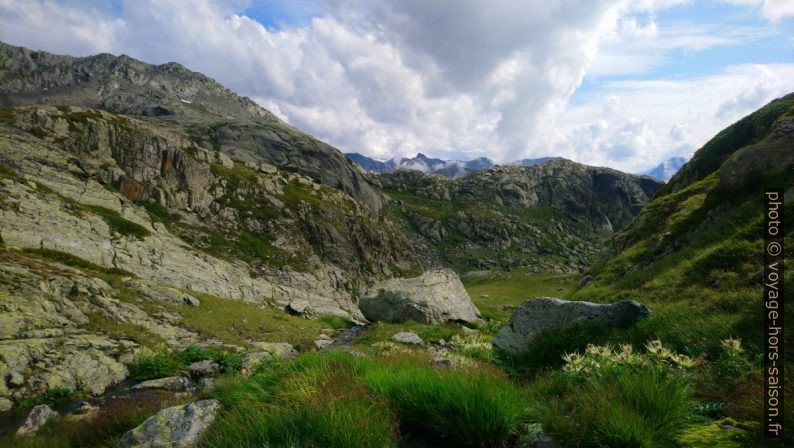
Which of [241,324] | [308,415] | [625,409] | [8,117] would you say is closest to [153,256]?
[241,324]

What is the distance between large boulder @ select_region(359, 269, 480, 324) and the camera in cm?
3506

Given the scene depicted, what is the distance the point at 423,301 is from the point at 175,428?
31442mm

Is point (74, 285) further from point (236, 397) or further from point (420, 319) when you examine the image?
point (236, 397)

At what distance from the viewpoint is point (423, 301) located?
36281 mm

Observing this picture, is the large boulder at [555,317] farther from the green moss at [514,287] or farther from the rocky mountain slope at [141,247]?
the green moss at [514,287]

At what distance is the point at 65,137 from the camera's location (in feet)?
227

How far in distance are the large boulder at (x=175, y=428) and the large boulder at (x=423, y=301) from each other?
29329 mm

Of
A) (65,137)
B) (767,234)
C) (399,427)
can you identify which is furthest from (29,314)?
(65,137)

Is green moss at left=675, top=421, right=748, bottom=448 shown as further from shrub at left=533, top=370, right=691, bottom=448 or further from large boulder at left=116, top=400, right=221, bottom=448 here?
large boulder at left=116, top=400, right=221, bottom=448

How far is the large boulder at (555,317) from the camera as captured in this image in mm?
8758

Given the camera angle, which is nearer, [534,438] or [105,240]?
[534,438]

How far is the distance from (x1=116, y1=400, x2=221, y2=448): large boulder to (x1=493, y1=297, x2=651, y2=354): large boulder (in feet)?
23.8

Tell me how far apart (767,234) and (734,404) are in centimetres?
919

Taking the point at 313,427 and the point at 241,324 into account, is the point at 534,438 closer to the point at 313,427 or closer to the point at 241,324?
the point at 313,427
